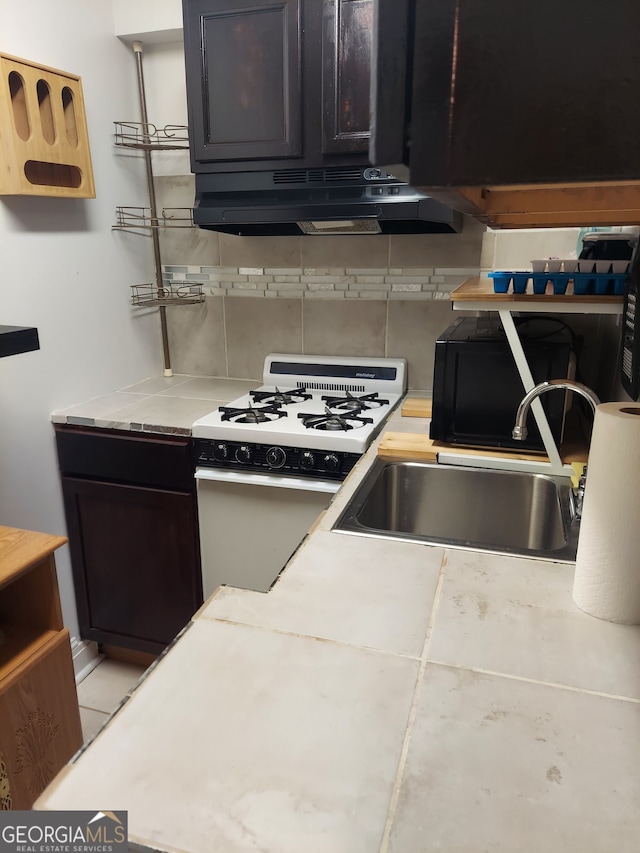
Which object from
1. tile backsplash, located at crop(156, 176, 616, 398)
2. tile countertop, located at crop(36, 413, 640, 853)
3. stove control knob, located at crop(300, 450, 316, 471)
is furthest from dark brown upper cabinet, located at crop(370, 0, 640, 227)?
tile backsplash, located at crop(156, 176, 616, 398)

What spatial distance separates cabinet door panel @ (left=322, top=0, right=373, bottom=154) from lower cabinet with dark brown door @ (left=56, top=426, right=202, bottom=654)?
107 cm

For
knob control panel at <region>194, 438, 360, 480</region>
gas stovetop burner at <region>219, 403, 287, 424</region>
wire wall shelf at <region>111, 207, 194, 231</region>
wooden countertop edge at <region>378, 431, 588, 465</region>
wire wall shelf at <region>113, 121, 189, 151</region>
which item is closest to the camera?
wooden countertop edge at <region>378, 431, 588, 465</region>

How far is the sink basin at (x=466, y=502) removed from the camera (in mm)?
1440

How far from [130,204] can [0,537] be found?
145 centimetres

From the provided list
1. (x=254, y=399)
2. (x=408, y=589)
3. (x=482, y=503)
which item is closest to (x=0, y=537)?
(x=254, y=399)

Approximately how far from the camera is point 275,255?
2.43 m

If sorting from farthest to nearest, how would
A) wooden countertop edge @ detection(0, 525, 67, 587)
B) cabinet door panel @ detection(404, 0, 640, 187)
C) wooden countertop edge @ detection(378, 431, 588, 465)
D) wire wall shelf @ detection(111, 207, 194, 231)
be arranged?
wire wall shelf @ detection(111, 207, 194, 231) → wooden countertop edge @ detection(378, 431, 588, 465) → wooden countertop edge @ detection(0, 525, 67, 587) → cabinet door panel @ detection(404, 0, 640, 187)

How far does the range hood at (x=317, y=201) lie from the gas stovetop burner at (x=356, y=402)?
1.98 feet

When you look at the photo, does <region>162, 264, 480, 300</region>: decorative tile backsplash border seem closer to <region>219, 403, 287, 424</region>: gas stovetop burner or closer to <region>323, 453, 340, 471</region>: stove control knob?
<region>219, 403, 287, 424</region>: gas stovetop burner

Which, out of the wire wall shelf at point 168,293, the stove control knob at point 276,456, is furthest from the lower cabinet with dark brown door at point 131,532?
the wire wall shelf at point 168,293

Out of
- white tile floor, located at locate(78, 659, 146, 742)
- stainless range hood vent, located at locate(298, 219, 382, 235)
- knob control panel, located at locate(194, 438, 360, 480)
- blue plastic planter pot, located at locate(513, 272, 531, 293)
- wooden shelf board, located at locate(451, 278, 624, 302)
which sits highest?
stainless range hood vent, located at locate(298, 219, 382, 235)

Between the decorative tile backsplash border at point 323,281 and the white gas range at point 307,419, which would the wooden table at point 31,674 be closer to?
the white gas range at point 307,419

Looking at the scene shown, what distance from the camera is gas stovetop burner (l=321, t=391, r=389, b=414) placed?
2121 mm

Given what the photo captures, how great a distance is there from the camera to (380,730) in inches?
26.1
